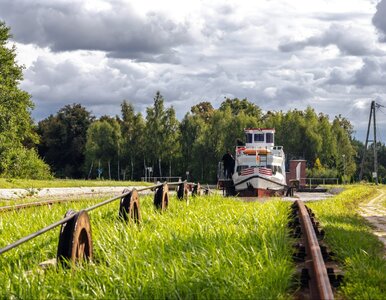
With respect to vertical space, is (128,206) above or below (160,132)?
below

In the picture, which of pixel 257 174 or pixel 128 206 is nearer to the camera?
pixel 128 206

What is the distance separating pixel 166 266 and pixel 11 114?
161 feet

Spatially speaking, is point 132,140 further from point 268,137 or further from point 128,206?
point 128,206

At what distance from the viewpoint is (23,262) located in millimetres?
8242

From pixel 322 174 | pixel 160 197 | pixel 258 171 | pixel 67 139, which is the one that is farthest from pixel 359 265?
pixel 67 139

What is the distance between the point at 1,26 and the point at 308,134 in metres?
56.9

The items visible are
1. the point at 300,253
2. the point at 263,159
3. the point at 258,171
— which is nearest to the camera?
the point at 300,253

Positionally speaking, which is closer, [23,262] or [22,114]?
[23,262]

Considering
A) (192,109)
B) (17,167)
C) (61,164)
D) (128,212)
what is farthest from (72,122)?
(128,212)

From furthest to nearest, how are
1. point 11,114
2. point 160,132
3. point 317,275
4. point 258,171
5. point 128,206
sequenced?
point 160,132, point 11,114, point 258,171, point 128,206, point 317,275

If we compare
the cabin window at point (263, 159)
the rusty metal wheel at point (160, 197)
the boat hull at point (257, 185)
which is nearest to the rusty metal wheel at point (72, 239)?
the rusty metal wheel at point (160, 197)

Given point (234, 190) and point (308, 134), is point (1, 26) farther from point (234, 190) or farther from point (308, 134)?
point (308, 134)

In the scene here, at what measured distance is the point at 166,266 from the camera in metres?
6.92

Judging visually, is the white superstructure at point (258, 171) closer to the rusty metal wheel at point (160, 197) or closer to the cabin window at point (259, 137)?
the cabin window at point (259, 137)
